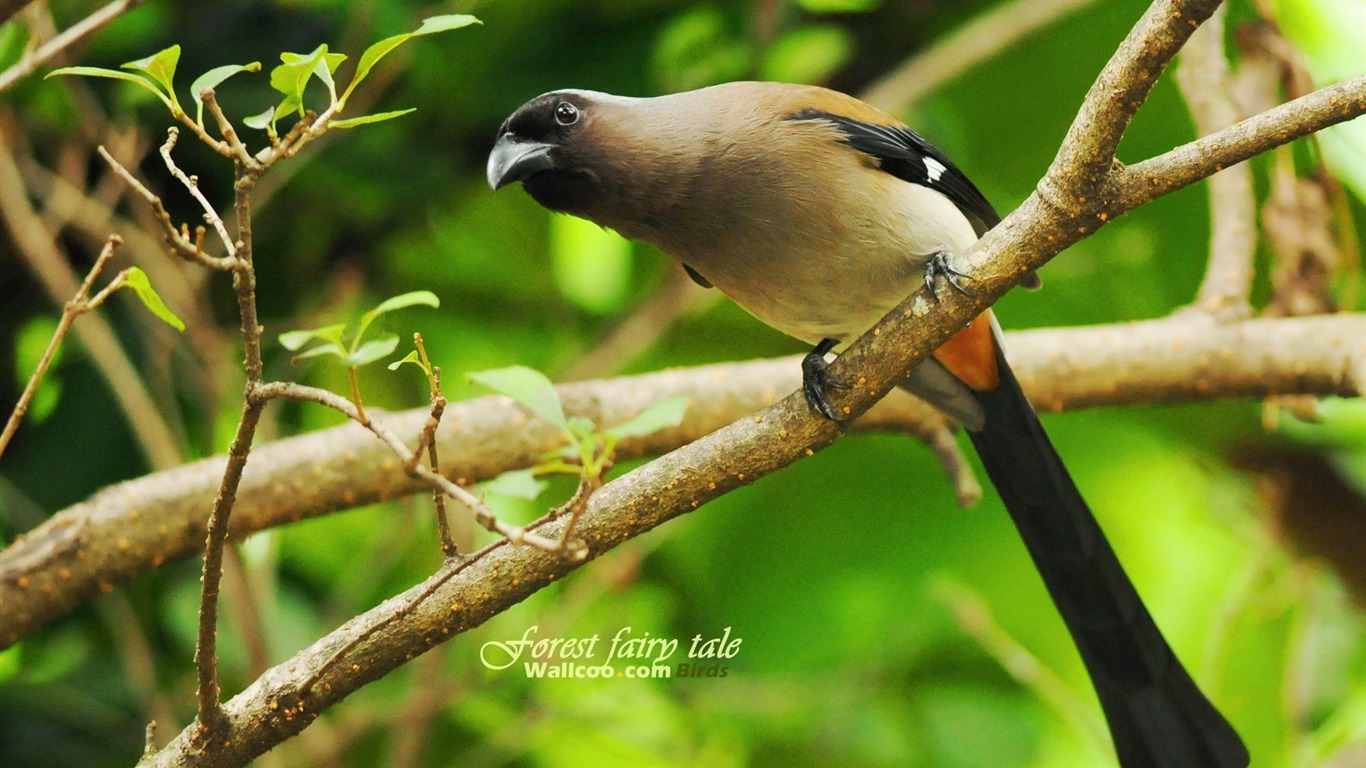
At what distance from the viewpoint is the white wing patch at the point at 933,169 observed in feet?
9.25

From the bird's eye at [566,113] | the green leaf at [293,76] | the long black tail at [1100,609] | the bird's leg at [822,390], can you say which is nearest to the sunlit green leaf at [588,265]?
the bird's eye at [566,113]

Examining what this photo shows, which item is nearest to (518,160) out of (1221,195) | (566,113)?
(566,113)

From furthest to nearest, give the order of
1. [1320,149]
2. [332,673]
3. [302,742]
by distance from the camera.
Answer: [302,742] → [1320,149] → [332,673]

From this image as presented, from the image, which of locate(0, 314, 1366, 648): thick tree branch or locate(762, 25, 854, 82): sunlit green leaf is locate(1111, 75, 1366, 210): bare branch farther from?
locate(762, 25, 854, 82): sunlit green leaf

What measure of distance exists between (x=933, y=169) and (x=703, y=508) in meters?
1.33

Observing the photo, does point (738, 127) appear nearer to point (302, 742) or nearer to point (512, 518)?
point (512, 518)

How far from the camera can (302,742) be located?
3.46 metres

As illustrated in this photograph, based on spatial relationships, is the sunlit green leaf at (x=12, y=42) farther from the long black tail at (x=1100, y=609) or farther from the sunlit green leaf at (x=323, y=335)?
the long black tail at (x=1100, y=609)

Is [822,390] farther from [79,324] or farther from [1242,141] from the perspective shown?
[79,324]

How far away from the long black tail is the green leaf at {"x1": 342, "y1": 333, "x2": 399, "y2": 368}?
6.14ft

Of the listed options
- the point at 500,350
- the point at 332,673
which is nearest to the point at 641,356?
the point at 500,350

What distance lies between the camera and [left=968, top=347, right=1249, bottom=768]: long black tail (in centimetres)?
259

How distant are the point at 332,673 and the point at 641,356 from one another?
2.27m

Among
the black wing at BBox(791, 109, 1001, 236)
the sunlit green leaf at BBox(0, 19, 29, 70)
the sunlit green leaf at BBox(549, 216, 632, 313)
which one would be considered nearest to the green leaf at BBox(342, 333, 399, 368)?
the black wing at BBox(791, 109, 1001, 236)
